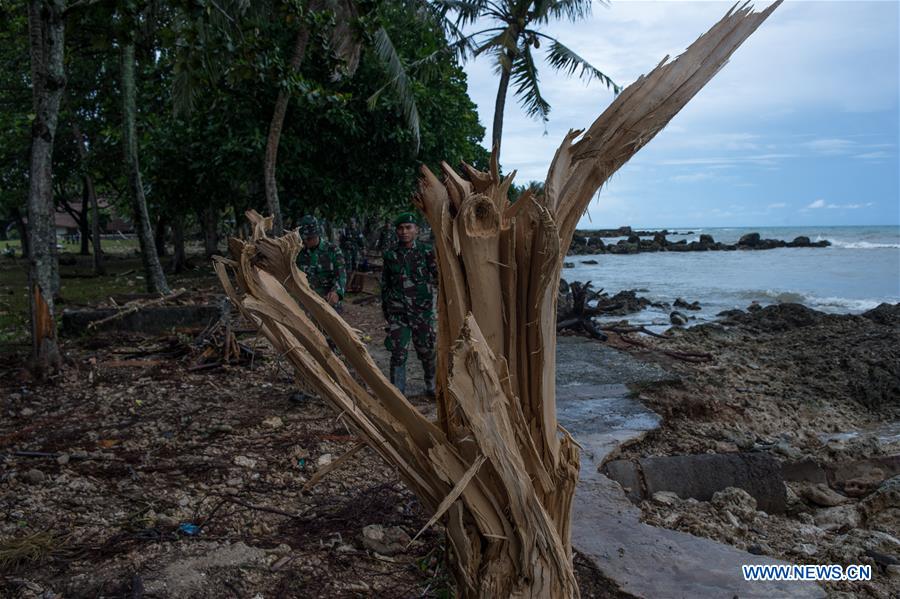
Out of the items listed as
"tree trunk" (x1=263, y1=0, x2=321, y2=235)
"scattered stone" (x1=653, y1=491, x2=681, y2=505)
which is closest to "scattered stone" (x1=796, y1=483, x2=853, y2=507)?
"scattered stone" (x1=653, y1=491, x2=681, y2=505)

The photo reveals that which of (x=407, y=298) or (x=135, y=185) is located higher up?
(x=135, y=185)

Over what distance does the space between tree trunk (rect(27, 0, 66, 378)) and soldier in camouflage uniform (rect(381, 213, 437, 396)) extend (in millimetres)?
3386

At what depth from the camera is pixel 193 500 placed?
4195mm

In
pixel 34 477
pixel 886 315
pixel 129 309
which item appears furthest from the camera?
pixel 886 315

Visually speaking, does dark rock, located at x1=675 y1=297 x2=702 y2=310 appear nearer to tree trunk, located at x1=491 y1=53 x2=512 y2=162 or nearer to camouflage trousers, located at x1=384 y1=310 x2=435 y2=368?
tree trunk, located at x1=491 y1=53 x2=512 y2=162

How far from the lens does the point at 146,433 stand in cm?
549

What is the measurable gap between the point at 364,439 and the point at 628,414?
4.83m

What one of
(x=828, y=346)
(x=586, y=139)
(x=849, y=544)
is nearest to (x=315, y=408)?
(x=849, y=544)

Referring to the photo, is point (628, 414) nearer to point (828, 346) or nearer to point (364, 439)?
point (364, 439)

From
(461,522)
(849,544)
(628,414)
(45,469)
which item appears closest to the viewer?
(461,522)

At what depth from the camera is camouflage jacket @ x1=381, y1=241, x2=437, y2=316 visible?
21.5 ft

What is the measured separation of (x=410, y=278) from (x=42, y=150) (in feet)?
12.4

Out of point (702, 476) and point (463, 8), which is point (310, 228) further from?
point (463, 8)

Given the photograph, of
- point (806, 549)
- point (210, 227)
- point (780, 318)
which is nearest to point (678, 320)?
point (780, 318)
